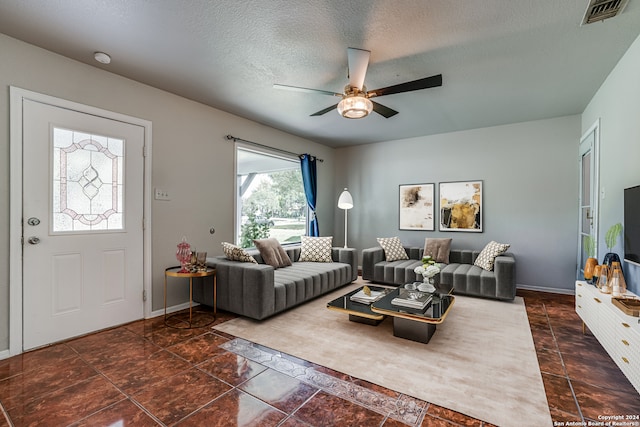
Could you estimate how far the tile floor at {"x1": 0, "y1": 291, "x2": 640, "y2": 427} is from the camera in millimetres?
1753

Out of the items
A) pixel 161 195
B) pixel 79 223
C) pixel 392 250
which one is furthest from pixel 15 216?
pixel 392 250

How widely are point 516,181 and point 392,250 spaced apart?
2.28 meters

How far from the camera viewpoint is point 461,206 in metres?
5.23

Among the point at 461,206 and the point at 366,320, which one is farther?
the point at 461,206

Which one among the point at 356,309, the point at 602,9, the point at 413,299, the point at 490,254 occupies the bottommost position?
the point at 356,309

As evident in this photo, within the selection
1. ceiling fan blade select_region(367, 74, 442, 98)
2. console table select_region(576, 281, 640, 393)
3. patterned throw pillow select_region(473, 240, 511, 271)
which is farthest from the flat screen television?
ceiling fan blade select_region(367, 74, 442, 98)

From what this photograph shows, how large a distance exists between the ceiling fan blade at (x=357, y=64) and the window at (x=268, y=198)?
2331mm

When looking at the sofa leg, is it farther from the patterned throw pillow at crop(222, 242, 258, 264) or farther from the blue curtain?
the blue curtain

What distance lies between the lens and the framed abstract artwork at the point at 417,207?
18.1 feet

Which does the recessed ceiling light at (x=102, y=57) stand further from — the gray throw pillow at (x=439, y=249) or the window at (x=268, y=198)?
the gray throw pillow at (x=439, y=249)

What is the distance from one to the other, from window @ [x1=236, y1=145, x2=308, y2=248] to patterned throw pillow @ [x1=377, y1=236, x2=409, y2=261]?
1722mm

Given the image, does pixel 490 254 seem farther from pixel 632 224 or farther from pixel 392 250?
pixel 632 224

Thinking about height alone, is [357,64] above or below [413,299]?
above

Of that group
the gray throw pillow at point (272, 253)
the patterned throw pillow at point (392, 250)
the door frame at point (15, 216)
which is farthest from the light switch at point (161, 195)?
the patterned throw pillow at point (392, 250)
